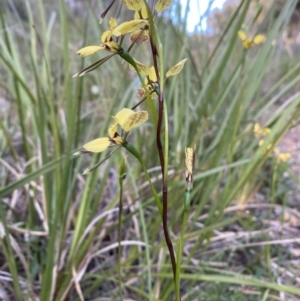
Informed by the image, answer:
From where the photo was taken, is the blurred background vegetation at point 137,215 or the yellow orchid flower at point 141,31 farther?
the blurred background vegetation at point 137,215

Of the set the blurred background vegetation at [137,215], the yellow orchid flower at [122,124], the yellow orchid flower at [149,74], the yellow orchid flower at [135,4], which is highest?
the yellow orchid flower at [135,4]

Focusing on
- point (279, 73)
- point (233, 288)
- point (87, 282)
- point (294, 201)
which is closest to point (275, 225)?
point (294, 201)

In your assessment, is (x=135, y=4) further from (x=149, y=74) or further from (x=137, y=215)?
(x=137, y=215)

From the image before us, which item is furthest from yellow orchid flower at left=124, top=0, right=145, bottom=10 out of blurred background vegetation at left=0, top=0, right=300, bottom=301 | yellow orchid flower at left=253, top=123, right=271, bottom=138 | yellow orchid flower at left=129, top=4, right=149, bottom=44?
yellow orchid flower at left=253, top=123, right=271, bottom=138

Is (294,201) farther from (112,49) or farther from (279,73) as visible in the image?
(279,73)

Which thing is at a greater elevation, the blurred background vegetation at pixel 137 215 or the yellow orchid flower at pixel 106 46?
the yellow orchid flower at pixel 106 46

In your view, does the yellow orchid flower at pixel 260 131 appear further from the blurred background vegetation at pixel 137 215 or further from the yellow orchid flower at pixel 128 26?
the yellow orchid flower at pixel 128 26

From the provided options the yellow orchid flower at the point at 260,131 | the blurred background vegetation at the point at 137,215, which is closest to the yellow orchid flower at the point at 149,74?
the blurred background vegetation at the point at 137,215

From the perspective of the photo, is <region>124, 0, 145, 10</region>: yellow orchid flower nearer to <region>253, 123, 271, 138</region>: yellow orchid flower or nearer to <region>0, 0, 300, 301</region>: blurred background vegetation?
<region>0, 0, 300, 301</region>: blurred background vegetation

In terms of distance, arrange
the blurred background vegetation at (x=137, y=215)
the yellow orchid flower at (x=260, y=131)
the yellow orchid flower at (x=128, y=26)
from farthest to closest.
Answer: the yellow orchid flower at (x=260, y=131)
the blurred background vegetation at (x=137, y=215)
the yellow orchid flower at (x=128, y=26)
